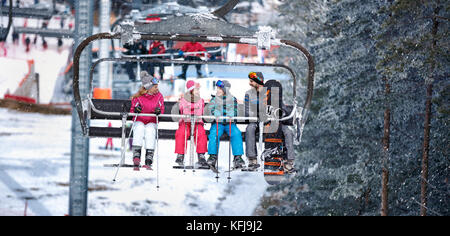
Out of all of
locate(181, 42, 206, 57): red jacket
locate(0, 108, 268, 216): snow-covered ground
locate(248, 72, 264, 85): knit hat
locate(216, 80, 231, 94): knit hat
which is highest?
locate(181, 42, 206, 57): red jacket

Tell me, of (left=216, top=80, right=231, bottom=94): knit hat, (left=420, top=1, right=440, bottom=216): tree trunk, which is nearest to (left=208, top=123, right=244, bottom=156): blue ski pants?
(left=216, top=80, right=231, bottom=94): knit hat

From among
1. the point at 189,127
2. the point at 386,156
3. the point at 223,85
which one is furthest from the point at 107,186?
the point at 223,85

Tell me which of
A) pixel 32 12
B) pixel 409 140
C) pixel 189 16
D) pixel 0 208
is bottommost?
pixel 0 208

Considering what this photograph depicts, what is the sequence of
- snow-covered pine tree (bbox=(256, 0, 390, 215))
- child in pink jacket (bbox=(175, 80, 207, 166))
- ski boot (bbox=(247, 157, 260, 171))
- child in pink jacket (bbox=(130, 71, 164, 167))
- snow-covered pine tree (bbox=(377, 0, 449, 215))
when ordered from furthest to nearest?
1. snow-covered pine tree (bbox=(256, 0, 390, 215))
2. snow-covered pine tree (bbox=(377, 0, 449, 215))
3. child in pink jacket (bbox=(175, 80, 207, 166))
4. child in pink jacket (bbox=(130, 71, 164, 167))
5. ski boot (bbox=(247, 157, 260, 171))

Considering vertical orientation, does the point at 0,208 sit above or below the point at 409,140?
below

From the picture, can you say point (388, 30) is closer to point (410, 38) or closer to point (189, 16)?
point (410, 38)

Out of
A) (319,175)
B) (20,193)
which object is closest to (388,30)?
(319,175)

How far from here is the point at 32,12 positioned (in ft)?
65.8

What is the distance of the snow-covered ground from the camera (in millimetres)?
32188

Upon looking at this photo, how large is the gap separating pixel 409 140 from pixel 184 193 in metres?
19.8

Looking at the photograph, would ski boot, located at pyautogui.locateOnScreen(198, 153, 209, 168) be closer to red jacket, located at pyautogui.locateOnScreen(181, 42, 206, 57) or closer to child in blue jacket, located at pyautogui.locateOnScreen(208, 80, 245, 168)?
child in blue jacket, located at pyautogui.locateOnScreen(208, 80, 245, 168)

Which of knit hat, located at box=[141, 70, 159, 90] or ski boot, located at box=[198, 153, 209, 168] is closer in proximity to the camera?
ski boot, located at box=[198, 153, 209, 168]

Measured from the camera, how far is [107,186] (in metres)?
38.0

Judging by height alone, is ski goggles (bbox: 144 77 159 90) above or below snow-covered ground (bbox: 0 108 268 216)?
above
